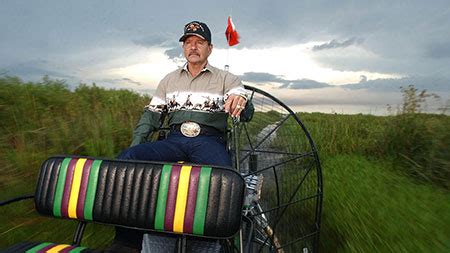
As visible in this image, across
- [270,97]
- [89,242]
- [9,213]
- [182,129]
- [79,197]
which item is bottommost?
[89,242]

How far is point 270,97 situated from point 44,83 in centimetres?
477

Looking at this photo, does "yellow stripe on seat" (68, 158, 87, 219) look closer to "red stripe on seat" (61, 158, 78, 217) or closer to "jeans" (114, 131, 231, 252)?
"red stripe on seat" (61, 158, 78, 217)

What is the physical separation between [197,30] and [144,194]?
1707 mm

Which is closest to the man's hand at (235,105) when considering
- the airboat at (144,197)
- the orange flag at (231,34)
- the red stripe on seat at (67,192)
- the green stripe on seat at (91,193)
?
the airboat at (144,197)

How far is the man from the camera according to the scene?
2.93 meters

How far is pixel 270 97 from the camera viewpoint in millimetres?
3395

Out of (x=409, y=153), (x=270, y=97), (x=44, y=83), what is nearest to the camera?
(x=270, y=97)

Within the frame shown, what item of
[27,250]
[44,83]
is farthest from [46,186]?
[44,83]

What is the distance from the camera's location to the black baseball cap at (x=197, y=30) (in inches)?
125

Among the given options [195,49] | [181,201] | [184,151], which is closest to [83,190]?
[181,201]

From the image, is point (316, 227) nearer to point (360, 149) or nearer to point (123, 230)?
point (123, 230)

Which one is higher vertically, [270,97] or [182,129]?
[270,97]

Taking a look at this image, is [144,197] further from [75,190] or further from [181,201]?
[75,190]

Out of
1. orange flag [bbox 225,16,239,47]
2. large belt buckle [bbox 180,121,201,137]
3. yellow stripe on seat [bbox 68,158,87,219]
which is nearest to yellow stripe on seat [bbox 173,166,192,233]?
yellow stripe on seat [bbox 68,158,87,219]
